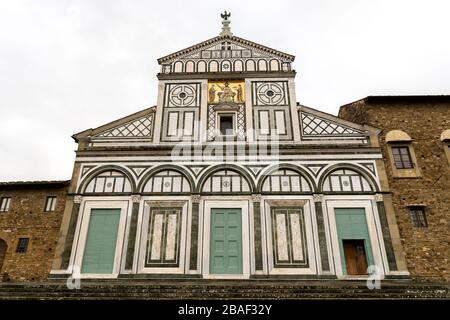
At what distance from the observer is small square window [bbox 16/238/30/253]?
54.6ft

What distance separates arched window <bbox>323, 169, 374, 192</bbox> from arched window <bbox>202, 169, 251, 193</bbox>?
318 cm

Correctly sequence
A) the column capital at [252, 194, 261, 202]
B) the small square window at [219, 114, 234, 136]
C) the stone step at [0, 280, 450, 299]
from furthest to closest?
the small square window at [219, 114, 234, 136] → the column capital at [252, 194, 261, 202] → the stone step at [0, 280, 450, 299]

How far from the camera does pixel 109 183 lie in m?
15.7

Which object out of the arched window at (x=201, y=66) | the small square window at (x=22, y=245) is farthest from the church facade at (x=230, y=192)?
the small square window at (x=22, y=245)

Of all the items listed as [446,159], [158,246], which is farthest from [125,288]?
[446,159]

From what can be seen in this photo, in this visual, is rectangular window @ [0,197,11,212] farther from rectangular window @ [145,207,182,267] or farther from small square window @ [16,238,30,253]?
rectangular window @ [145,207,182,267]

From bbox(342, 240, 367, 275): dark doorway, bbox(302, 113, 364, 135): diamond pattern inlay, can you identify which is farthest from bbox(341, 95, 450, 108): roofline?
bbox(342, 240, 367, 275): dark doorway

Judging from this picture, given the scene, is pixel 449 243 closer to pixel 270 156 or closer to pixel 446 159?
pixel 446 159

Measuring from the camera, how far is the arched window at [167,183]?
50.8 ft

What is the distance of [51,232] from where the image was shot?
16.9m

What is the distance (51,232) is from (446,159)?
16847 millimetres

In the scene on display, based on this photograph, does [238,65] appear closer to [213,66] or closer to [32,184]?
[213,66]

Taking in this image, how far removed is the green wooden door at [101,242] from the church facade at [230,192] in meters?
0.04

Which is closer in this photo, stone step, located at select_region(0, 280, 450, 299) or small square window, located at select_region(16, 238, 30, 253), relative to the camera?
stone step, located at select_region(0, 280, 450, 299)
